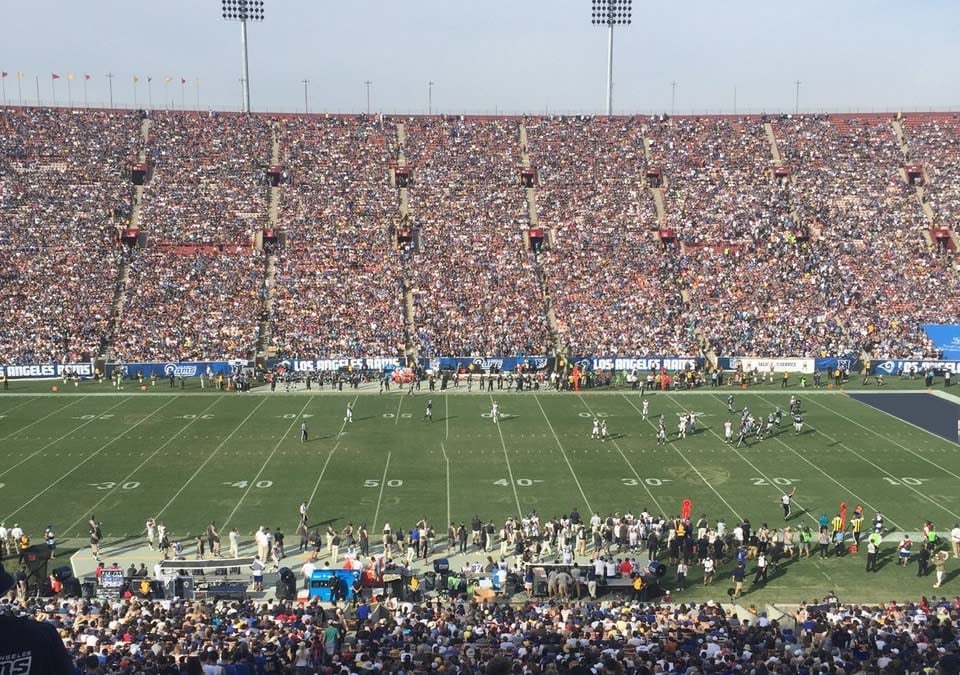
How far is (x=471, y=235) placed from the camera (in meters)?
58.7

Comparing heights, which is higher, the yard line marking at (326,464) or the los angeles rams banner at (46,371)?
the los angeles rams banner at (46,371)

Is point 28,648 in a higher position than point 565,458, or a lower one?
higher

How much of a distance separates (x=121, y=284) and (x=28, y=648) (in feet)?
177

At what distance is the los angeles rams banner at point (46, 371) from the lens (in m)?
45.6

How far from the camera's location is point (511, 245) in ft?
190

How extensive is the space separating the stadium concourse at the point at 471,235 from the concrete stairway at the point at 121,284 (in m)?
0.20

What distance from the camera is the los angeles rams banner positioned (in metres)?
45.6

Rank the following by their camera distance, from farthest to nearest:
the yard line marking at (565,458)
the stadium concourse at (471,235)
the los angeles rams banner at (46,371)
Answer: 1. the stadium concourse at (471,235)
2. the los angeles rams banner at (46,371)
3. the yard line marking at (565,458)

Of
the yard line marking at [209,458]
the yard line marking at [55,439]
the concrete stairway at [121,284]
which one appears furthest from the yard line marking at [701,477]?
the concrete stairway at [121,284]

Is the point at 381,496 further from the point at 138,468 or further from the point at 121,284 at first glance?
the point at 121,284

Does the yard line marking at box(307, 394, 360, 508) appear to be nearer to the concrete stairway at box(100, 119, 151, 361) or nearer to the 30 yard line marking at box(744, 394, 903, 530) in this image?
the 30 yard line marking at box(744, 394, 903, 530)

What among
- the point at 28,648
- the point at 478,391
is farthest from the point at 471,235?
the point at 28,648

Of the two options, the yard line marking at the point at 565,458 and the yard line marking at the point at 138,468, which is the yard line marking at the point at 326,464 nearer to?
the yard line marking at the point at 138,468

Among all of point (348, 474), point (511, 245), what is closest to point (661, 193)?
point (511, 245)
